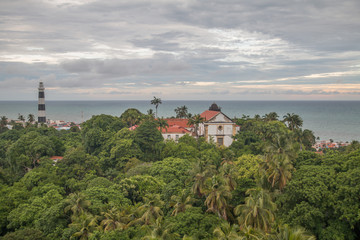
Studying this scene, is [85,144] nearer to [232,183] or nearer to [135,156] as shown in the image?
[135,156]

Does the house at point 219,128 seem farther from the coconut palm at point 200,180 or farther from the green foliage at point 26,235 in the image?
the green foliage at point 26,235

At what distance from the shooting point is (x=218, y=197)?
22562 millimetres

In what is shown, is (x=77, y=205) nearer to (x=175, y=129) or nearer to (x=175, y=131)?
(x=175, y=131)

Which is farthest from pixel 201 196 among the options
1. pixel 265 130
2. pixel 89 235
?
pixel 265 130

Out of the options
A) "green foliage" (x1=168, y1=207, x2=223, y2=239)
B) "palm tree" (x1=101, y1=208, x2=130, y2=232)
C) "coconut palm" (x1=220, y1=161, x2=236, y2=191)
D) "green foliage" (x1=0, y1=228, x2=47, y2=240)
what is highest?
"coconut palm" (x1=220, y1=161, x2=236, y2=191)

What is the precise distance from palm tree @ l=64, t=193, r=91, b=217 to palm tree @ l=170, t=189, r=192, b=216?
7.83 metres

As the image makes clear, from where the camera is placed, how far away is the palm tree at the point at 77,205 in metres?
24.5

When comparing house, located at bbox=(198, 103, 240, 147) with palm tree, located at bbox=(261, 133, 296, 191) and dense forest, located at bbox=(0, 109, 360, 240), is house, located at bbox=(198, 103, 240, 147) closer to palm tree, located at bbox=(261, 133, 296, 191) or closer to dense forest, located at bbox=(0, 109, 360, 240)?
dense forest, located at bbox=(0, 109, 360, 240)

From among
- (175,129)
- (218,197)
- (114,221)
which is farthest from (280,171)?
(175,129)

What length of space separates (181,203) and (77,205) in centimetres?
923

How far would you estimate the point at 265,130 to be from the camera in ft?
172

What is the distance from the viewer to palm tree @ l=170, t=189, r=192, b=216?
24.2 metres

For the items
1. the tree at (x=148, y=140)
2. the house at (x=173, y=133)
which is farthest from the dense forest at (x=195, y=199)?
the house at (x=173, y=133)

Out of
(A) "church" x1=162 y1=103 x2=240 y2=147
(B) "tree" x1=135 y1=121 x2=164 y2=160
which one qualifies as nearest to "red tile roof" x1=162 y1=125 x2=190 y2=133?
(A) "church" x1=162 y1=103 x2=240 y2=147
